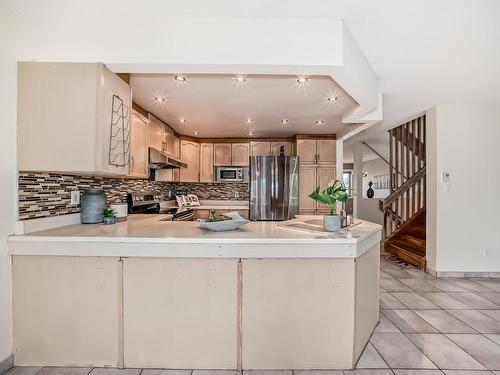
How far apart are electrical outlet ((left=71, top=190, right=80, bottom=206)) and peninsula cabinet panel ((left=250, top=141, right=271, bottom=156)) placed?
3332 mm

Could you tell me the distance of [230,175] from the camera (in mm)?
5297

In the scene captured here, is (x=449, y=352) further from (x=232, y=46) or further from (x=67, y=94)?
(x=67, y=94)

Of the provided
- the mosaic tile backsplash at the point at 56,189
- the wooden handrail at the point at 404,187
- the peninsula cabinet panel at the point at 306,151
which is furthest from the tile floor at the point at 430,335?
the peninsula cabinet panel at the point at 306,151

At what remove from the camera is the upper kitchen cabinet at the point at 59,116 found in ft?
6.10

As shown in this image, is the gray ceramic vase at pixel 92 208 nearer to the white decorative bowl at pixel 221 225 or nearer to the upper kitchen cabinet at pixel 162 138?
the white decorative bowl at pixel 221 225

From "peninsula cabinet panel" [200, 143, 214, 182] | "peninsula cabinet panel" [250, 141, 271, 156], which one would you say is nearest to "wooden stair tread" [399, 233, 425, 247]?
"peninsula cabinet panel" [250, 141, 271, 156]

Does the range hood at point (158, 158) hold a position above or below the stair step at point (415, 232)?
above

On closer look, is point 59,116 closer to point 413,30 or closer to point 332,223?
point 332,223

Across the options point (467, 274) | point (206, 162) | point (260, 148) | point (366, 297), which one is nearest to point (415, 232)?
point (467, 274)

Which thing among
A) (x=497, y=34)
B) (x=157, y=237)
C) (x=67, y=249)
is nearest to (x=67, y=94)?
(x=67, y=249)

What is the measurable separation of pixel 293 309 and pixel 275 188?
127 inches

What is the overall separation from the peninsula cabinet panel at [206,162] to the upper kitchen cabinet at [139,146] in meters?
1.91

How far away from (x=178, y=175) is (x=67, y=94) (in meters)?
3.15

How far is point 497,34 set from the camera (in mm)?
1998
